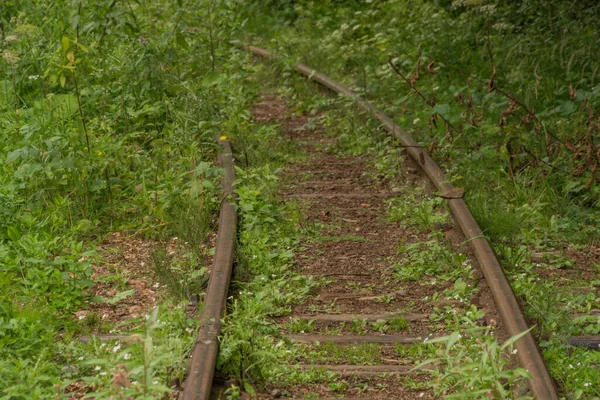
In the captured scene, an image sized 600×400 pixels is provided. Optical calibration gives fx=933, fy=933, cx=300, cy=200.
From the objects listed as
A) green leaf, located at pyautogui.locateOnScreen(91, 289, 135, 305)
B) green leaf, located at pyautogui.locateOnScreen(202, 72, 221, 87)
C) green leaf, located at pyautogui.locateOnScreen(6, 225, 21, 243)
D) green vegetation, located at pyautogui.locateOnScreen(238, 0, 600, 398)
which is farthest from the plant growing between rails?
green leaf, located at pyautogui.locateOnScreen(202, 72, 221, 87)

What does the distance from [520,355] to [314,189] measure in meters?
3.62

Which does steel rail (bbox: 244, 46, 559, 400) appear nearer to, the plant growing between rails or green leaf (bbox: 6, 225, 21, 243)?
the plant growing between rails

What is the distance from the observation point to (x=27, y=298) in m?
5.34

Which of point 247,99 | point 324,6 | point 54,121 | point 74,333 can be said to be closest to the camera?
point 74,333

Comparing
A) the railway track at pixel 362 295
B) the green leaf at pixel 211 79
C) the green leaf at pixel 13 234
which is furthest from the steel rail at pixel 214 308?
the green leaf at pixel 211 79

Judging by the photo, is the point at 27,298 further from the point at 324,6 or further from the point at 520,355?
the point at 324,6

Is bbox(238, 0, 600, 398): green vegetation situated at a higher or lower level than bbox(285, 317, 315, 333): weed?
higher

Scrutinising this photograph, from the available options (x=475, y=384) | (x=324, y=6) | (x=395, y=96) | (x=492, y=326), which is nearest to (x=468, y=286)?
(x=492, y=326)

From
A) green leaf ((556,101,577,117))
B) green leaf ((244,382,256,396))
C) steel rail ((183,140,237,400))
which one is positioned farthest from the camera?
green leaf ((556,101,577,117))

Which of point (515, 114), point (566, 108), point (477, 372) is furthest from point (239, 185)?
point (477, 372)

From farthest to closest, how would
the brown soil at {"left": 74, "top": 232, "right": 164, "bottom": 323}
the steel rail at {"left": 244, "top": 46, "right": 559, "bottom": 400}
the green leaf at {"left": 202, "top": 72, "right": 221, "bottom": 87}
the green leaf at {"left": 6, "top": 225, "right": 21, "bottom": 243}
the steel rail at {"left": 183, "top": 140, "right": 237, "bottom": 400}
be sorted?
the green leaf at {"left": 202, "top": 72, "right": 221, "bottom": 87}
the green leaf at {"left": 6, "top": 225, "right": 21, "bottom": 243}
the brown soil at {"left": 74, "top": 232, "right": 164, "bottom": 323}
the steel rail at {"left": 244, "top": 46, "right": 559, "bottom": 400}
the steel rail at {"left": 183, "top": 140, "right": 237, "bottom": 400}

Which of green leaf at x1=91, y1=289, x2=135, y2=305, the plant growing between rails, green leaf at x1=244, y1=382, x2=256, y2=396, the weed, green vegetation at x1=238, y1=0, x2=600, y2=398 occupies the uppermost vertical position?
green vegetation at x1=238, y1=0, x2=600, y2=398

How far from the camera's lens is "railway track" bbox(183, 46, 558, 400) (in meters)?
4.53

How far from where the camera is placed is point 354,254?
6441 mm
